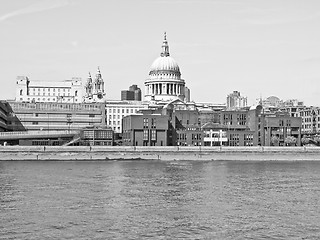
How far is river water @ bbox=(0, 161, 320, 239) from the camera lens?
35000 mm

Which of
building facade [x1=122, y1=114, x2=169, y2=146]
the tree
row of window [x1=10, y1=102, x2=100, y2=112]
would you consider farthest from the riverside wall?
row of window [x1=10, y1=102, x2=100, y2=112]

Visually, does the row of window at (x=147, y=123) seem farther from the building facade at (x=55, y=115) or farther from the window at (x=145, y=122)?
the building facade at (x=55, y=115)

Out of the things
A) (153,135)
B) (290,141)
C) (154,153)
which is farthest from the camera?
(290,141)

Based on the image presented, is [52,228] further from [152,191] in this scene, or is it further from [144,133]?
[144,133]

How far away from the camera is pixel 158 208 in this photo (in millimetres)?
43688

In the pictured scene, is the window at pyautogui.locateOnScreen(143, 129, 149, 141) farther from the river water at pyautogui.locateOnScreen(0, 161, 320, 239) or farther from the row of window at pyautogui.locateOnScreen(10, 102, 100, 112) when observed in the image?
the river water at pyautogui.locateOnScreen(0, 161, 320, 239)

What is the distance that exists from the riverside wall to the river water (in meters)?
47.7

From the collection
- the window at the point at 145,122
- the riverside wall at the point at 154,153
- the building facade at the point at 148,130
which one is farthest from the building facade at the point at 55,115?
the riverside wall at the point at 154,153

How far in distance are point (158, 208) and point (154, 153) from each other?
76.0 metres

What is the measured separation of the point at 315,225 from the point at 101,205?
16171 millimetres

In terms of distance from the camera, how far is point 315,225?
37.4 meters

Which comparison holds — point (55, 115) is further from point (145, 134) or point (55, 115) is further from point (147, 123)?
point (145, 134)

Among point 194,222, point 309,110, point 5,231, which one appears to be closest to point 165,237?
point 194,222

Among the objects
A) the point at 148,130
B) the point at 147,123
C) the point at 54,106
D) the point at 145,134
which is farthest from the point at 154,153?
the point at 54,106
